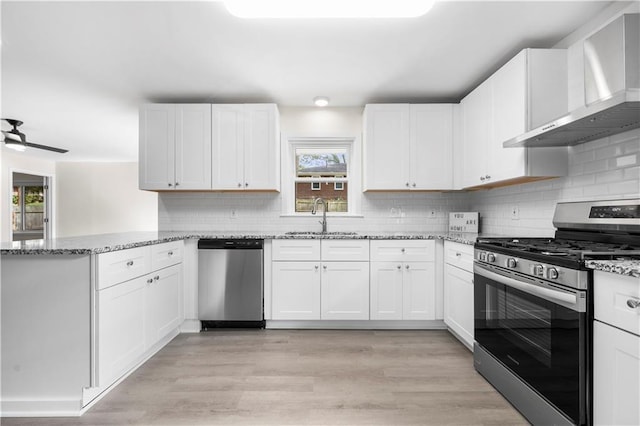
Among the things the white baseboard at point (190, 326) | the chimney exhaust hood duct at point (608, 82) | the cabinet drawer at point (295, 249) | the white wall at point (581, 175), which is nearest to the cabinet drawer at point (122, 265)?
the white baseboard at point (190, 326)

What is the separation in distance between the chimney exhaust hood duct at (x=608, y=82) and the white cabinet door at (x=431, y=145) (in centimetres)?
146

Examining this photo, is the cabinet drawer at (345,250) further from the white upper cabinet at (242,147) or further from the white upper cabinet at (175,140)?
the white upper cabinet at (175,140)

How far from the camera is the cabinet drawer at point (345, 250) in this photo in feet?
10.4

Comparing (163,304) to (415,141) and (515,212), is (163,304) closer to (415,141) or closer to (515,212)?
(415,141)

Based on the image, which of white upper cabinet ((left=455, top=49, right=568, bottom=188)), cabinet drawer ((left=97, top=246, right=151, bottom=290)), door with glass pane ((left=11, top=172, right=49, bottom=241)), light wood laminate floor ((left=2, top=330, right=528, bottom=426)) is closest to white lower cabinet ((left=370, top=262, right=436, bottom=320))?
light wood laminate floor ((left=2, top=330, right=528, bottom=426))

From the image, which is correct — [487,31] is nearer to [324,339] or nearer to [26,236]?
[324,339]

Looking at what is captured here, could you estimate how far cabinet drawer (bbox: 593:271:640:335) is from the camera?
3.90 feet

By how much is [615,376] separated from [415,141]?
2.61 metres

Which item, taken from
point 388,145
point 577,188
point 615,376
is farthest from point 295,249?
point 615,376

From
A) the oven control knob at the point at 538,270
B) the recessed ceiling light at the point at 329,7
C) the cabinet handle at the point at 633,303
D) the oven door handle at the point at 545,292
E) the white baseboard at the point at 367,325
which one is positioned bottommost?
the white baseboard at the point at 367,325

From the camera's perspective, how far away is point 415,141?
136 inches

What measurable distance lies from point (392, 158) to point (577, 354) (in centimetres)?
241

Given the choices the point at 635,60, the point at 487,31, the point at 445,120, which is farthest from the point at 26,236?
the point at 635,60

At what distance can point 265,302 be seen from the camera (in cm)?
321
